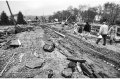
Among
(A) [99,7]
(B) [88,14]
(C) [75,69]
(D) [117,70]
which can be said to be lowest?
(D) [117,70]

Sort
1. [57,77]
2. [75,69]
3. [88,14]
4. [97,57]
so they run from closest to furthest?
[57,77]
[75,69]
[97,57]
[88,14]

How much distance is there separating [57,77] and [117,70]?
2788 millimetres

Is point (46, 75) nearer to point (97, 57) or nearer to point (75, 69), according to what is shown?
point (75, 69)

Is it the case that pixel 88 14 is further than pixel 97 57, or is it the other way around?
pixel 88 14

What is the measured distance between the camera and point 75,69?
3.98 meters

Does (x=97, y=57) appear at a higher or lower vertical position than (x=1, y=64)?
lower

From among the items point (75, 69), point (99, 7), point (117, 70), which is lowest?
point (117, 70)

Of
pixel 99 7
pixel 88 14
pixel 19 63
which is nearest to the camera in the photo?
pixel 19 63

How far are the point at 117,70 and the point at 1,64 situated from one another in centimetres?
574

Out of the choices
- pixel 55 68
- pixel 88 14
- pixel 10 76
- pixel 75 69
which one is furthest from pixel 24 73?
pixel 88 14

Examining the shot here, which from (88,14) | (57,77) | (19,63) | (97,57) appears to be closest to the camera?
(57,77)

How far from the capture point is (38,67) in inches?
166

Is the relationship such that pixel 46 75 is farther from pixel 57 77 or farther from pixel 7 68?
pixel 7 68

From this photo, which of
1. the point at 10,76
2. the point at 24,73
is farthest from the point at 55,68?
the point at 10,76
